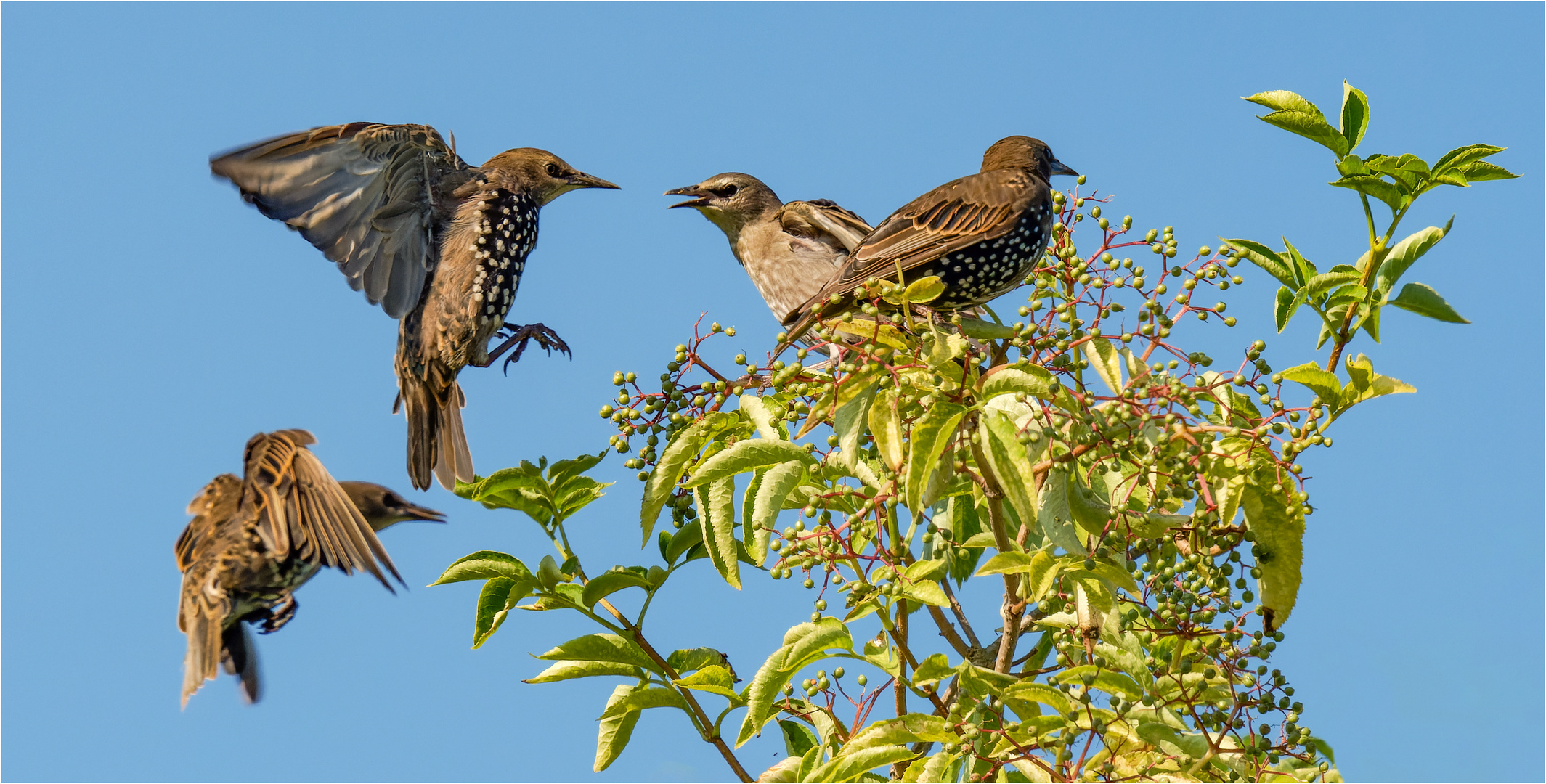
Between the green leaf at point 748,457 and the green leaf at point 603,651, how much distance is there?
0.65m

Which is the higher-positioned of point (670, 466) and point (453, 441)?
point (453, 441)

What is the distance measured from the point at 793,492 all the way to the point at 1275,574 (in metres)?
1.38

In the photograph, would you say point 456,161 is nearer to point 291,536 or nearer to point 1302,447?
point 291,536

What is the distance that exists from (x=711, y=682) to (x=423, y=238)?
11.9 ft

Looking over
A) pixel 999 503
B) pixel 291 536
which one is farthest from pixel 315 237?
pixel 999 503

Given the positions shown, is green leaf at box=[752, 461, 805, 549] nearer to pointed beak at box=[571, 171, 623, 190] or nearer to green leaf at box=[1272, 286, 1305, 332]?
green leaf at box=[1272, 286, 1305, 332]

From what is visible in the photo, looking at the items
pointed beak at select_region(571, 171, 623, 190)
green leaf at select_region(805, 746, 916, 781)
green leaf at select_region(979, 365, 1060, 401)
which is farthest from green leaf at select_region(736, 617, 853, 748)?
pointed beak at select_region(571, 171, 623, 190)

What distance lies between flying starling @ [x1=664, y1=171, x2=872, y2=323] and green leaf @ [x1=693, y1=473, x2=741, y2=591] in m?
3.24

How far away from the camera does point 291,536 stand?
5074 millimetres

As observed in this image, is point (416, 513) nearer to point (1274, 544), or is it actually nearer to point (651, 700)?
point (651, 700)

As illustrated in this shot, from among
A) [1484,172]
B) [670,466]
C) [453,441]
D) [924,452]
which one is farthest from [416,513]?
[1484,172]

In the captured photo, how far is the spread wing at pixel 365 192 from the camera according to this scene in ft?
19.6

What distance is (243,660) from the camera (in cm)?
537

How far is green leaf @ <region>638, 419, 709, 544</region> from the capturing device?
406cm
